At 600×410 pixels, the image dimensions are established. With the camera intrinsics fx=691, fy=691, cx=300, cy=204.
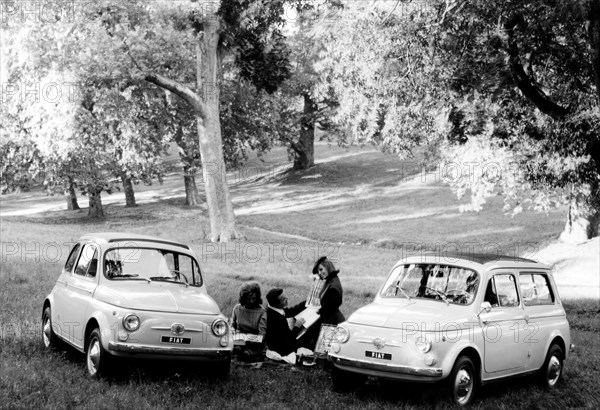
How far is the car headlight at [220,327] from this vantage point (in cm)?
944

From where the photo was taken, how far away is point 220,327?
31.2 ft

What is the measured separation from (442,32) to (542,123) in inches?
215

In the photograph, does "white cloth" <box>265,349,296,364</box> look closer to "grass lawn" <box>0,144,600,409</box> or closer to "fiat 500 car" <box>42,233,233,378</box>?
"grass lawn" <box>0,144,600,409</box>

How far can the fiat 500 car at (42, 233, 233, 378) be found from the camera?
29.3 ft

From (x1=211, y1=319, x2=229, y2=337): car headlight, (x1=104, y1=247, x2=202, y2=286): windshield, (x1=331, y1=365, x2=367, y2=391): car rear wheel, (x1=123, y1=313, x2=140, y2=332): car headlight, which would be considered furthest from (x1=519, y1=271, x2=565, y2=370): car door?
(x1=123, y1=313, x2=140, y2=332): car headlight

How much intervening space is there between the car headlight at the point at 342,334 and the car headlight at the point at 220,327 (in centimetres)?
153

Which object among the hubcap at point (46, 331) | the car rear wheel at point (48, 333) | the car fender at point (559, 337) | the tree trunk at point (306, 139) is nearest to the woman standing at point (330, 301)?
the car fender at point (559, 337)

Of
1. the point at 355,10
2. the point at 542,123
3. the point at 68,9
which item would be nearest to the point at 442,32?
the point at 355,10

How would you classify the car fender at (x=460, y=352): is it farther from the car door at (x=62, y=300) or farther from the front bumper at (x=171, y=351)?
the car door at (x=62, y=300)

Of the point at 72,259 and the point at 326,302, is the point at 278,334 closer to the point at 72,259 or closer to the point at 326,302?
the point at 326,302

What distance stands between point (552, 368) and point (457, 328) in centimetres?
297

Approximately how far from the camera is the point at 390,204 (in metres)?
46.0

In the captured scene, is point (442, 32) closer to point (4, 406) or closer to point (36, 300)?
point (36, 300)

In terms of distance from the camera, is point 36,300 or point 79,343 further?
point 36,300
